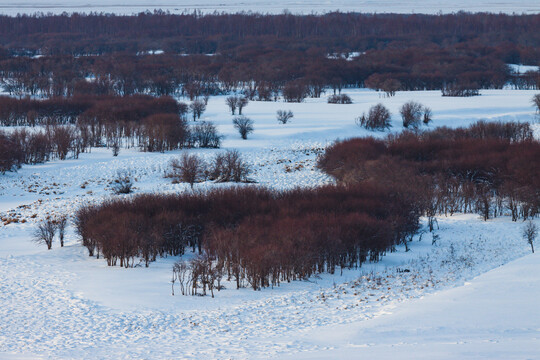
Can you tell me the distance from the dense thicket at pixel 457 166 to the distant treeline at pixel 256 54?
3387 cm

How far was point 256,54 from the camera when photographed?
127438mm

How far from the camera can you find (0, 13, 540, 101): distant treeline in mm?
93250

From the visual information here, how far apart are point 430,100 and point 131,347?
214 feet

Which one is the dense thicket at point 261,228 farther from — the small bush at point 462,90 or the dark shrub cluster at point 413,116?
the small bush at point 462,90

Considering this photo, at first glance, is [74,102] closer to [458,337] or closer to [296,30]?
[458,337]

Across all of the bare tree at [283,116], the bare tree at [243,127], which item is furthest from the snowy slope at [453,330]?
the bare tree at [283,116]

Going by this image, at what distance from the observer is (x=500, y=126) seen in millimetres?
51000

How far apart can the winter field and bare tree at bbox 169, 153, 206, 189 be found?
27.8ft

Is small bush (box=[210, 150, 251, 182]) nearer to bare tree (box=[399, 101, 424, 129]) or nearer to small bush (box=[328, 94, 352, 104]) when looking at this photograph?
bare tree (box=[399, 101, 424, 129])

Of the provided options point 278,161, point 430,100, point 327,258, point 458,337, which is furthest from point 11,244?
point 430,100

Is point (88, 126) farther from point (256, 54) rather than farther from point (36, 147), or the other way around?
point (256, 54)

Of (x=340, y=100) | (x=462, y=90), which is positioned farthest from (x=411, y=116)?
(x=462, y=90)

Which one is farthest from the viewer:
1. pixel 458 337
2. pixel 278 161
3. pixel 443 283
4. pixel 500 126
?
pixel 500 126

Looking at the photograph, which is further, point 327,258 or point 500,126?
point 500,126
